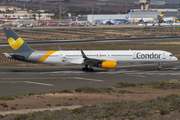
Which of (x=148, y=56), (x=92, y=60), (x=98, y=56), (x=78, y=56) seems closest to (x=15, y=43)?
(x=78, y=56)

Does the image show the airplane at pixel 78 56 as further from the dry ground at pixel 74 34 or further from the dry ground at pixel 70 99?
the dry ground at pixel 74 34

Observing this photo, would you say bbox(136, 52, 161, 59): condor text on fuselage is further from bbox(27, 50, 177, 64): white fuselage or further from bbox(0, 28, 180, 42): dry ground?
bbox(0, 28, 180, 42): dry ground

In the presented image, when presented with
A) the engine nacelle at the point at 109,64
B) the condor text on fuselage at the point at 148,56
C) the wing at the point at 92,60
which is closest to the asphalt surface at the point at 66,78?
the engine nacelle at the point at 109,64

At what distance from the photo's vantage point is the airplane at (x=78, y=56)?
47319mm

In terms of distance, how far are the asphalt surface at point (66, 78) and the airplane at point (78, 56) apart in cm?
191

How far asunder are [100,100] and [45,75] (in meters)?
19.9

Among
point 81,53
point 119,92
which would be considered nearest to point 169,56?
point 81,53

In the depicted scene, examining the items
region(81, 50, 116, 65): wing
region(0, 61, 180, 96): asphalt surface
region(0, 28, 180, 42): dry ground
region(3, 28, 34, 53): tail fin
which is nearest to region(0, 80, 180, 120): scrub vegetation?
region(0, 61, 180, 96): asphalt surface

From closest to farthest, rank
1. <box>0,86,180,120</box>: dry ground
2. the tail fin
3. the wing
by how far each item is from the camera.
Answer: <box>0,86,180,120</box>: dry ground, the wing, the tail fin

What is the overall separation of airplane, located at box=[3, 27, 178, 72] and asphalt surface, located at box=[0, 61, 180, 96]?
75.2 inches

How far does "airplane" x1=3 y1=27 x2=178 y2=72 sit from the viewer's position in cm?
4732

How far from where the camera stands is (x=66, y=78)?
137ft

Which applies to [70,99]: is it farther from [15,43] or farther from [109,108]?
[15,43]

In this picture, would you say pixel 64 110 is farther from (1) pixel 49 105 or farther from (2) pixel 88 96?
(2) pixel 88 96
